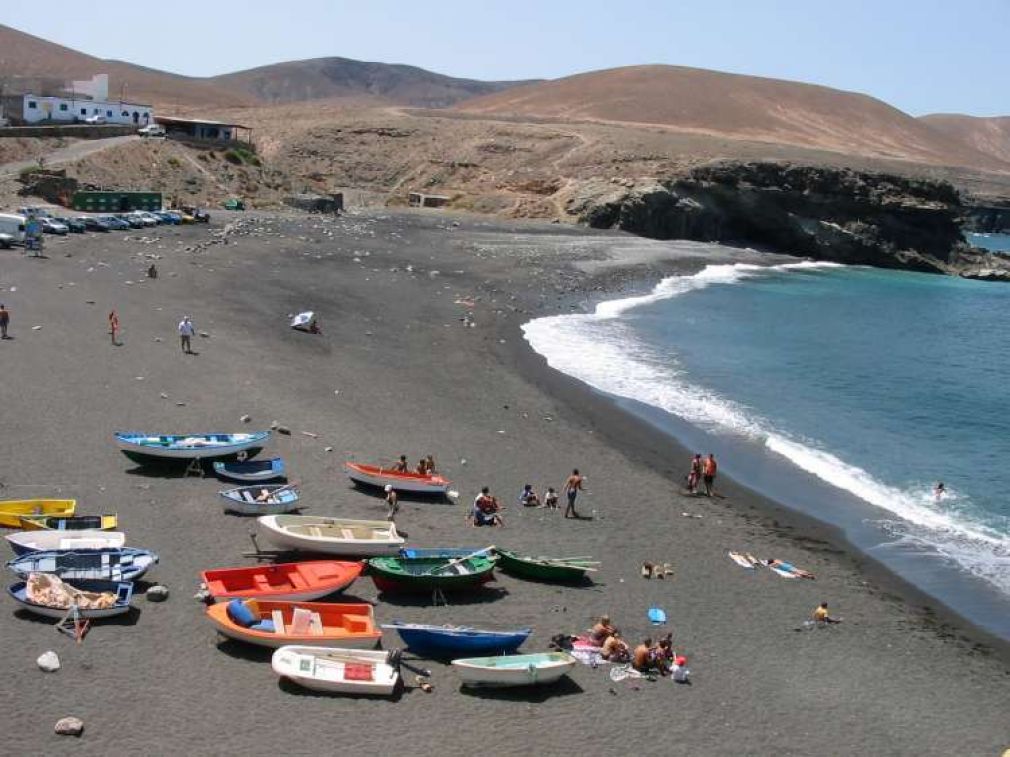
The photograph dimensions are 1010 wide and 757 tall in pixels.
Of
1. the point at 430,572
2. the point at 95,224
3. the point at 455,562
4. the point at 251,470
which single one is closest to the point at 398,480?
the point at 251,470

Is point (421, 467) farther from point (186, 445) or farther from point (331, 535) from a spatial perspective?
point (186, 445)

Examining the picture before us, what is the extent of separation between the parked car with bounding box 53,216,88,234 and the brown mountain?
9472 centimetres

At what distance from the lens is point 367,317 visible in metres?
39.0

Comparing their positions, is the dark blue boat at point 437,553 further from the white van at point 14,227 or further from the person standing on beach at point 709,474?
the white van at point 14,227

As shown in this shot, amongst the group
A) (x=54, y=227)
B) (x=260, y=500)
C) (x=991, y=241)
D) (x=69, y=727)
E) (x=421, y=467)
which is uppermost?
(x=991, y=241)

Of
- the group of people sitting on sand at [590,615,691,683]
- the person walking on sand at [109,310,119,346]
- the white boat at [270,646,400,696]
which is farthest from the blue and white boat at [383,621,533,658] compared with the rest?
the person walking on sand at [109,310,119,346]

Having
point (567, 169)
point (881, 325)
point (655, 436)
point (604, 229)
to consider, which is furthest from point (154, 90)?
point (655, 436)

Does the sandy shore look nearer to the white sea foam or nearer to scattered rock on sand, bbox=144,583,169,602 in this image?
scattered rock on sand, bbox=144,583,169,602

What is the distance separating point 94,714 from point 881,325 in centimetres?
4934

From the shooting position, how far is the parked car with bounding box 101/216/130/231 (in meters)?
52.1

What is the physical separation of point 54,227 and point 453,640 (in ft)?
139

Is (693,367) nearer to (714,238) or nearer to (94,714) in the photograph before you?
(94,714)

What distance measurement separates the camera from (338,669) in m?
13.5

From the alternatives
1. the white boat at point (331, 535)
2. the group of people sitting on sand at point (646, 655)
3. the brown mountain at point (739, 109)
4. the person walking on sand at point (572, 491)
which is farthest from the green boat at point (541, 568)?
the brown mountain at point (739, 109)
